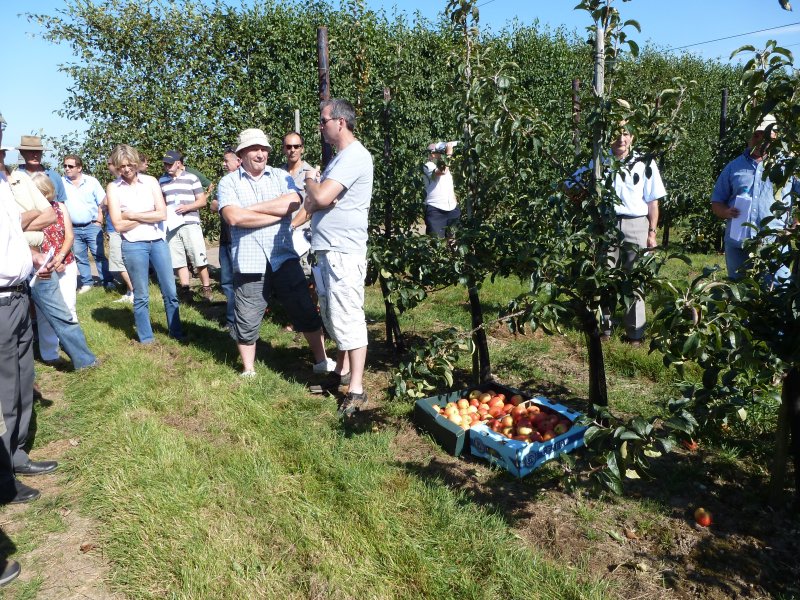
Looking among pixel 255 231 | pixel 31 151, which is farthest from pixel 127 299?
pixel 255 231

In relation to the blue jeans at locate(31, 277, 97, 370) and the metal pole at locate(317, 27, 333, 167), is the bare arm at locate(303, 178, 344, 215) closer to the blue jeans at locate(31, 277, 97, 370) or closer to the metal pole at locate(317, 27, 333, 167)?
the metal pole at locate(317, 27, 333, 167)

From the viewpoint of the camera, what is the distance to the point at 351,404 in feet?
13.9

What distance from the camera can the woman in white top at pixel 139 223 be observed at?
Result: 5.64 metres

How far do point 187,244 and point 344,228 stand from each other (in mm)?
4213

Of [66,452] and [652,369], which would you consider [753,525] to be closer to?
[652,369]

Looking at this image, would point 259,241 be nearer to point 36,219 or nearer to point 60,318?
point 36,219

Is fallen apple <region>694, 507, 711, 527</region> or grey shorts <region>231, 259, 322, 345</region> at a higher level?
grey shorts <region>231, 259, 322, 345</region>

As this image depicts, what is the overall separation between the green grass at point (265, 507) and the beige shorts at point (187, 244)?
2.99m

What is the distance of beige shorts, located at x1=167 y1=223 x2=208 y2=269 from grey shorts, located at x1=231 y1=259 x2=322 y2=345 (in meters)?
3.03

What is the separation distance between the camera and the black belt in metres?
3.35

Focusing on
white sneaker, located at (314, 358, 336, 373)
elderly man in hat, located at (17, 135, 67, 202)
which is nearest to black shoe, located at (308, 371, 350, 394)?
white sneaker, located at (314, 358, 336, 373)

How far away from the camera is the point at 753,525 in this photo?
2932 mm

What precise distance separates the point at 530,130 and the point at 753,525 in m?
2.32

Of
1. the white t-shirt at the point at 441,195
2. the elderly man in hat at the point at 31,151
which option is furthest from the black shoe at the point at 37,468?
the white t-shirt at the point at 441,195
